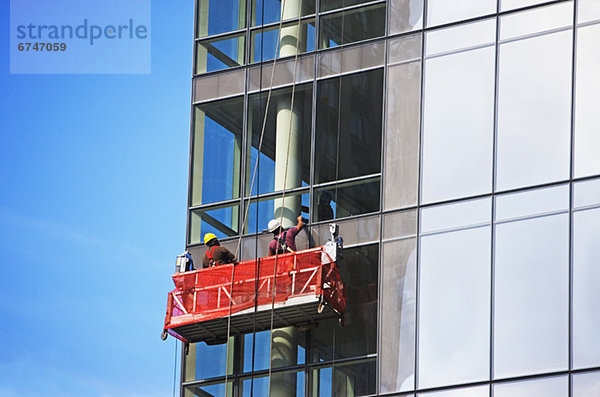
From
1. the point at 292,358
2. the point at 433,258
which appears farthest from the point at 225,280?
the point at 433,258

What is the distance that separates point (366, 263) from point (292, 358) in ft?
9.64

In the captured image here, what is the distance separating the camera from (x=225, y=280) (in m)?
33.4

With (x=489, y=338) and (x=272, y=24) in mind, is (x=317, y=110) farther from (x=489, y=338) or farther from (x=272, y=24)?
(x=489, y=338)

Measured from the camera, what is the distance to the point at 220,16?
3781cm

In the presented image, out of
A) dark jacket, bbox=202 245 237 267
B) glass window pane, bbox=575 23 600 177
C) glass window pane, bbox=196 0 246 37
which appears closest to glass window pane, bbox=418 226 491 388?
glass window pane, bbox=575 23 600 177

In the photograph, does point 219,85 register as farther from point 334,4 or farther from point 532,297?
point 532,297

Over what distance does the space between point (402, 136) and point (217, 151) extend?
524 cm

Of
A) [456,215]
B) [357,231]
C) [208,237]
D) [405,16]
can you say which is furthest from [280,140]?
[456,215]

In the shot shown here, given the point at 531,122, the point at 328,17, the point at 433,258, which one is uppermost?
the point at 328,17

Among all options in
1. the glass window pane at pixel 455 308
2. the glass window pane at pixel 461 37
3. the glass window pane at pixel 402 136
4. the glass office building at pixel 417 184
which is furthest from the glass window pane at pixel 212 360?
the glass window pane at pixel 461 37

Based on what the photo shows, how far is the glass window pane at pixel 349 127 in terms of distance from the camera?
34.6m

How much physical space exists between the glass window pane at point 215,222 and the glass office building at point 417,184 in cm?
5

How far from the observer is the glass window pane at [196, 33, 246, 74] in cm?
3725

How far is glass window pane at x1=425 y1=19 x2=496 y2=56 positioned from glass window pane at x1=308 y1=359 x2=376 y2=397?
26.2 feet
